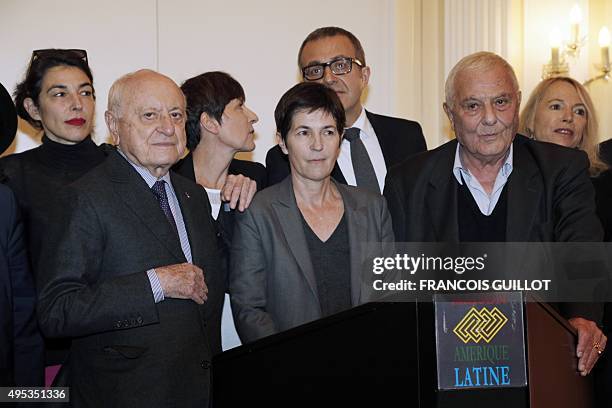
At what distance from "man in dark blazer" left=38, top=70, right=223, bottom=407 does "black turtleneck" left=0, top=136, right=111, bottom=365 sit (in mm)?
460

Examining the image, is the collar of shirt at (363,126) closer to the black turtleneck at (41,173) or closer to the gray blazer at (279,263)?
the gray blazer at (279,263)

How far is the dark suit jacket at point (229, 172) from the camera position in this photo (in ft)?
9.35

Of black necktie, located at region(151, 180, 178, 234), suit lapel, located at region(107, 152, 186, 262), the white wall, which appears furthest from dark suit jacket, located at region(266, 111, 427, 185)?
the white wall

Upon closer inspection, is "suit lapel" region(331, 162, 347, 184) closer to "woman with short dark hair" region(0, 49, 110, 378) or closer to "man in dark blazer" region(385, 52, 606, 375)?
"man in dark blazer" region(385, 52, 606, 375)

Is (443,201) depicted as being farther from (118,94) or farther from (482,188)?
(118,94)

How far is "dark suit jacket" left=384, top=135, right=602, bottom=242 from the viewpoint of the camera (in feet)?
8.75

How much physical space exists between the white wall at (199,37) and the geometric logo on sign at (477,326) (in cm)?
321

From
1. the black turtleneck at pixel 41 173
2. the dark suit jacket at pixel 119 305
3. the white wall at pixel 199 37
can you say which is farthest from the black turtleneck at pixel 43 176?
the white wall at pixel 199 37

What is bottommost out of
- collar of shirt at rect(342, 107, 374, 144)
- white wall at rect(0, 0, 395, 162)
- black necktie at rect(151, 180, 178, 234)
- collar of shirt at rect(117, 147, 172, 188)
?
black necktie at rect(151, 180, 178, 234)

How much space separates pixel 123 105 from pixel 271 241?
0.61 m

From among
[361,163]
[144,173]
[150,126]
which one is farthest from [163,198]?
[361,163]

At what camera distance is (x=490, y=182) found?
289cm

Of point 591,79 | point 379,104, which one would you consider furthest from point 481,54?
point 591,79

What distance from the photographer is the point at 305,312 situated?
8.39 ft
